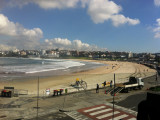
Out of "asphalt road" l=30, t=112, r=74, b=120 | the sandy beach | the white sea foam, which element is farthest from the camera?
the white sea foam

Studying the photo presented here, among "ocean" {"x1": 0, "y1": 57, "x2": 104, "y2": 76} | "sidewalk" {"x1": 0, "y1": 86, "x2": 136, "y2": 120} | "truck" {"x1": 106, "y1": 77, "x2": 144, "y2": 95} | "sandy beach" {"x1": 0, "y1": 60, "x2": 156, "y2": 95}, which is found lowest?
"sandy beach" {"x1": 0, "y1": 60, "x2": 156, "y2": 95}

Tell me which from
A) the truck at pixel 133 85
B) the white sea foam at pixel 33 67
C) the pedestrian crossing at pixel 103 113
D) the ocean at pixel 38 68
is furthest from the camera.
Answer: the white sea foam at pixel 33 67

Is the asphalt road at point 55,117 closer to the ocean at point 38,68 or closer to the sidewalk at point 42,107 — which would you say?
the sidewalk at point 42,107

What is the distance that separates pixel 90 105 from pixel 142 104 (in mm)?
9924

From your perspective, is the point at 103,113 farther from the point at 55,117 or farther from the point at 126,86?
the point at 126,86

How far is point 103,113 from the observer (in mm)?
12461

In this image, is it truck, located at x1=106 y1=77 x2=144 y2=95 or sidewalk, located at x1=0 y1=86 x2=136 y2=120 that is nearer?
sidewalk, located at x1=0 y1=86 x2=136 y2=120

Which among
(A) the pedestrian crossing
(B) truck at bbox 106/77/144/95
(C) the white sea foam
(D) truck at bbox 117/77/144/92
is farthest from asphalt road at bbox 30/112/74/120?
(C) the white sea foam

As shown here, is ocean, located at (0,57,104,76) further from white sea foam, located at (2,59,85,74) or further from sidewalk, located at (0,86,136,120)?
sidewalk, located at (0,86,136,120)

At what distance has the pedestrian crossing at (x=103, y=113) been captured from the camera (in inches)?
456

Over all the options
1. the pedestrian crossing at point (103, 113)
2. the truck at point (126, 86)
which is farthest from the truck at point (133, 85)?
the pedestrian crossing at point (103, 113)

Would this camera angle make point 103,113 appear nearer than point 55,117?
No

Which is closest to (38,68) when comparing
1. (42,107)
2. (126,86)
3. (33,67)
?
(33,67)

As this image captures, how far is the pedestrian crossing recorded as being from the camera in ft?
38.0
